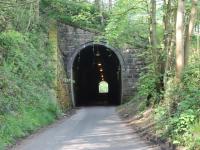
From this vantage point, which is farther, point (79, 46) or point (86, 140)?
point (79, 46)

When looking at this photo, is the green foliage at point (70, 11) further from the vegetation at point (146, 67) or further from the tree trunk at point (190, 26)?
the tree trunk at point (190, 26)

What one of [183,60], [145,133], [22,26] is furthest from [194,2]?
[22,26]

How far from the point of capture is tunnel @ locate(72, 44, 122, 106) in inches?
1496

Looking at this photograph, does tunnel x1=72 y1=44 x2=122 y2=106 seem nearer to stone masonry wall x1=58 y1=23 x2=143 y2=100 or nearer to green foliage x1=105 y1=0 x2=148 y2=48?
stone masonry wall x1=58 y1=23 x2=143 y2=100

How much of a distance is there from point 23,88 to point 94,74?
1557 inches

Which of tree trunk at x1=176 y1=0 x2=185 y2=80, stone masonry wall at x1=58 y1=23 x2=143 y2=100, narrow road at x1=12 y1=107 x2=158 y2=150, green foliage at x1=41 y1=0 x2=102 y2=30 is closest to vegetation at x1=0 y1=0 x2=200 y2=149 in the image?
tree trunk at x1=176 y1=0 x2=185 y2=80

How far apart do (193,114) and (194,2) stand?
5270 mm

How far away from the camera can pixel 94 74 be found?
5753cm

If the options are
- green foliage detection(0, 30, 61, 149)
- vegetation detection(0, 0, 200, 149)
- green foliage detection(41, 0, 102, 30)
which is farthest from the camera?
green foliage detection(41, 0, 102, 30)

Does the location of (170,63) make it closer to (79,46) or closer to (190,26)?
(190,26)

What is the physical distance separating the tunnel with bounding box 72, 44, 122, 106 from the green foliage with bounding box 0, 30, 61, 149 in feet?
34.6

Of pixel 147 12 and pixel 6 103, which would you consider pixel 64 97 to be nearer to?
pixel 147 12

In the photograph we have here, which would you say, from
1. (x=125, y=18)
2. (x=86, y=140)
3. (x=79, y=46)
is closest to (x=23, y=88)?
→ (x=86, y=140)

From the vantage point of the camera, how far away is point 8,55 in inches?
736
